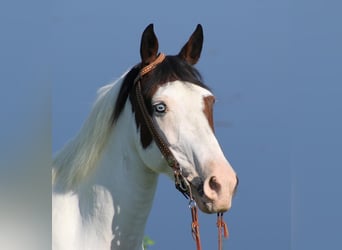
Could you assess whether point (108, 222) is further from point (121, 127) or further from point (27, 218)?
point (27, 218)

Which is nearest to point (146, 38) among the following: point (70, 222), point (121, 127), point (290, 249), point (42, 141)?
point (121, 127)

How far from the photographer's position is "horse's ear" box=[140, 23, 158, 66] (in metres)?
1.13

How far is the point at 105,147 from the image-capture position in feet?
3.66

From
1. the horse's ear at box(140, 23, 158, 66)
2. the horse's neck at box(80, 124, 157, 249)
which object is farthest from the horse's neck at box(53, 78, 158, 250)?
the horse's ear at box(140, 23, 158, 66)

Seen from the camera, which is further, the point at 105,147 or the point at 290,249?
the point at 290,249

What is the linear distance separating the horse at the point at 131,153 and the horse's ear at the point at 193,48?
0.21 feet

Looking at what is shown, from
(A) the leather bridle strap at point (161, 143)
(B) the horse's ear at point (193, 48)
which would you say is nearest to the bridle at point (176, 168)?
(A) the leather bridle strap at point (161, 143)

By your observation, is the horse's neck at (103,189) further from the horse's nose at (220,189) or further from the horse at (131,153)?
the horse's nose at (220,189)

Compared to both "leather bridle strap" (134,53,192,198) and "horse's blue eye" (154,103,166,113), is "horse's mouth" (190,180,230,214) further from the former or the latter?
"horse's blue eye" (154,103,166,113)

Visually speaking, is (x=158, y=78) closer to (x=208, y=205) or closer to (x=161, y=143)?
(x=161, y=143)

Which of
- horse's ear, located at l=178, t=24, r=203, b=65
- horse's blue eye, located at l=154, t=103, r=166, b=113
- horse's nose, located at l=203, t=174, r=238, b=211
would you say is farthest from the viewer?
horse's ear, located at l=178, t=24, r=203, b=65

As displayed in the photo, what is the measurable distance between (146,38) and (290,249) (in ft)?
3.75

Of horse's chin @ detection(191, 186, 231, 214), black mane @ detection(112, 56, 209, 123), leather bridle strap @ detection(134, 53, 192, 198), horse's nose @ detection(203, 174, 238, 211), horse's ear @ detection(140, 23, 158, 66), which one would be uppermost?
horse's ear @ detection(140, 23, 158, 66)

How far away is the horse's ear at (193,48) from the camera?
1209mm
